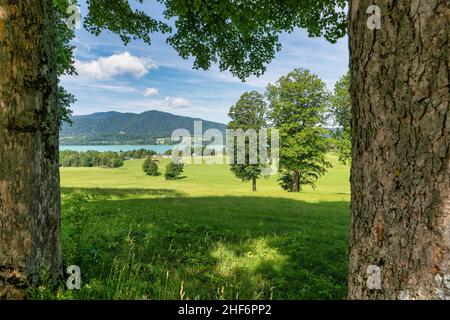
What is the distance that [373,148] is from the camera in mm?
2359

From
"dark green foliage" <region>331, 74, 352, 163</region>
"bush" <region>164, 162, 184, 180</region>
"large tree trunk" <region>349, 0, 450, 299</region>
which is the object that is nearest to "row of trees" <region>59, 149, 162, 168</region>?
"bush" <region>164, 162, 184, 180</region>

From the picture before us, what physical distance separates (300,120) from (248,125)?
24.6ft

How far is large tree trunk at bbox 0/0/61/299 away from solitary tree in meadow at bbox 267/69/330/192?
1137 inches

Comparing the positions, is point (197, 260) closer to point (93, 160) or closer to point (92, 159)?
point (93, 160)

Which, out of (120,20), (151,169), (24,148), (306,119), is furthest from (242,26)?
(151,169)

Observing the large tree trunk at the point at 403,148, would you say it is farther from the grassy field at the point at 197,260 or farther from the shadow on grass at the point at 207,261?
the shadow on grass at the point at 207,261

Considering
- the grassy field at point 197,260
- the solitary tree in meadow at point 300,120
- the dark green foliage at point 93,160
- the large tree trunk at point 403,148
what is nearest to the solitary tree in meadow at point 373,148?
the large tree trunk at point 403,148

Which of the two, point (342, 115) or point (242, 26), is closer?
point (242, 26)

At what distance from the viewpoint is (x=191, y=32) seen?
31.6ft

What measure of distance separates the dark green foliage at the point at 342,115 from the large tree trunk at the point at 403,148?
31022mm

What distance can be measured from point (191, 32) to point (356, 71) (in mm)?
8214

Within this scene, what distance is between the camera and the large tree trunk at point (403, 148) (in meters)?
2.05
